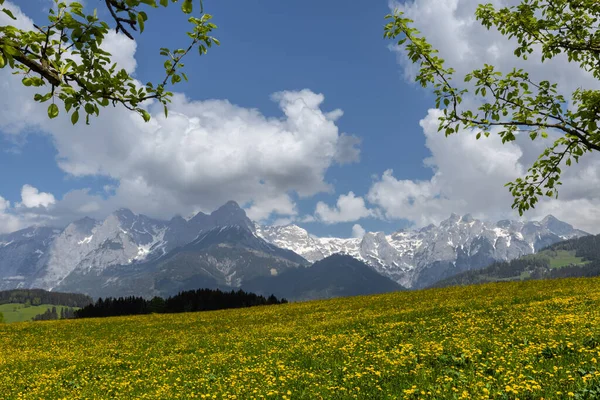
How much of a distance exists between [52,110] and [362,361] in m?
13.6

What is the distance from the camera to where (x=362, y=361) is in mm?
14844

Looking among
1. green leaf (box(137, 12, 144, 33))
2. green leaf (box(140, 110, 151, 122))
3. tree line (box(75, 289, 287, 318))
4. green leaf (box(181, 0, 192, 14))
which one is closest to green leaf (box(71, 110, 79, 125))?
green leaf (box(140, 110, 151, 122))

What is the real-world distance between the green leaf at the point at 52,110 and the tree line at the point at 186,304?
10482 centimetres

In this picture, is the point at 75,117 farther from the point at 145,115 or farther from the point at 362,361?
the point at 362,361

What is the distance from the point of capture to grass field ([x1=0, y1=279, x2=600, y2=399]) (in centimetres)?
1073

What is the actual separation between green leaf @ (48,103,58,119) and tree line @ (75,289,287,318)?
104820 millimetres

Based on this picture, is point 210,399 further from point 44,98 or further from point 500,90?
point 500,90

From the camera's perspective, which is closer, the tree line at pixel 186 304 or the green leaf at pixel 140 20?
the green leaf at pixel 140 20

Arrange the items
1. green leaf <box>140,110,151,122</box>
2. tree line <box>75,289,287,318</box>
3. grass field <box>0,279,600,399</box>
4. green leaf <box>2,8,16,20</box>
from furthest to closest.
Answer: tree line <box>75,289,287,318</box>, grass field <box>0,279,600,399</box>, green leaf <box>140,110,151,122</box>, green leaf <box>2,8,16,20</box>

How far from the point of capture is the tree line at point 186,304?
368ft

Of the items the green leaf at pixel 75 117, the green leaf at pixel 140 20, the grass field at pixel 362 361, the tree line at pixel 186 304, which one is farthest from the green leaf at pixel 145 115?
the tree line at pixel 186 304

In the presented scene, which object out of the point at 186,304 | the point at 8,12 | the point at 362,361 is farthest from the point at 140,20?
the point at 186,304

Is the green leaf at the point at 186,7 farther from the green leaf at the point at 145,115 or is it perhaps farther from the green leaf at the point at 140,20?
the green leaf at the point at 145,115

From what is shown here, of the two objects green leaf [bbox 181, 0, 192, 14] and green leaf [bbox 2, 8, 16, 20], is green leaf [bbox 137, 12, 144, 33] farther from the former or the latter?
green leaf [bbox 2, 8, 16, 20]
